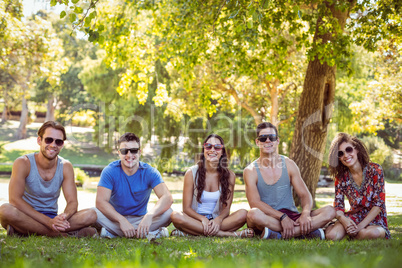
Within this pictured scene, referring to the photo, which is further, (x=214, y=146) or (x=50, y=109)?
(x=50, y=109)

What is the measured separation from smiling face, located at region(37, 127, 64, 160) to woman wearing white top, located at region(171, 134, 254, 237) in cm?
206

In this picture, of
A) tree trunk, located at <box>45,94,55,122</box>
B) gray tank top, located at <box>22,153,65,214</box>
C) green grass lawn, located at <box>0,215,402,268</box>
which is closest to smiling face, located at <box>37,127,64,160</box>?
gray tank top, located at <box>22,153,65,214</box>

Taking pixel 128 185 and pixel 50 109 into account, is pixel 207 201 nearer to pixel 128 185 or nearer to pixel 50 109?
pixel 128 185

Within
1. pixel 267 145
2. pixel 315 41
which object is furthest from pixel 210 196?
pixel 315 41

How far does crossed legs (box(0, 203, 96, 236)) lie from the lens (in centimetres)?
530

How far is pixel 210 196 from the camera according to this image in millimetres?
6297

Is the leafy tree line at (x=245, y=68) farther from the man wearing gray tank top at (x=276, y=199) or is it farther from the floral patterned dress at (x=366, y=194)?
the floral patterned dress at (x=366, y=194)

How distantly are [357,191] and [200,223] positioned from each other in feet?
8.10

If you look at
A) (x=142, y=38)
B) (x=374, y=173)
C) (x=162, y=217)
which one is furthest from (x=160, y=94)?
(x=374, y=173)

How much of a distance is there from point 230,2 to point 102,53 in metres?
21.0

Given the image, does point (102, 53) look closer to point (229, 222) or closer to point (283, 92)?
point (283, 92)

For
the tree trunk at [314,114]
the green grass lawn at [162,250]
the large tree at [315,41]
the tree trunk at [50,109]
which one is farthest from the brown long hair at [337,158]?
the tree trunk at [50,109]

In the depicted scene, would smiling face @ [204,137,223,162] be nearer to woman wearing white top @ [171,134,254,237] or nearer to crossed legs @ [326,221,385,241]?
woman wearing white top @ [171,134,254,237]

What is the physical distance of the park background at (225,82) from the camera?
168 inches
